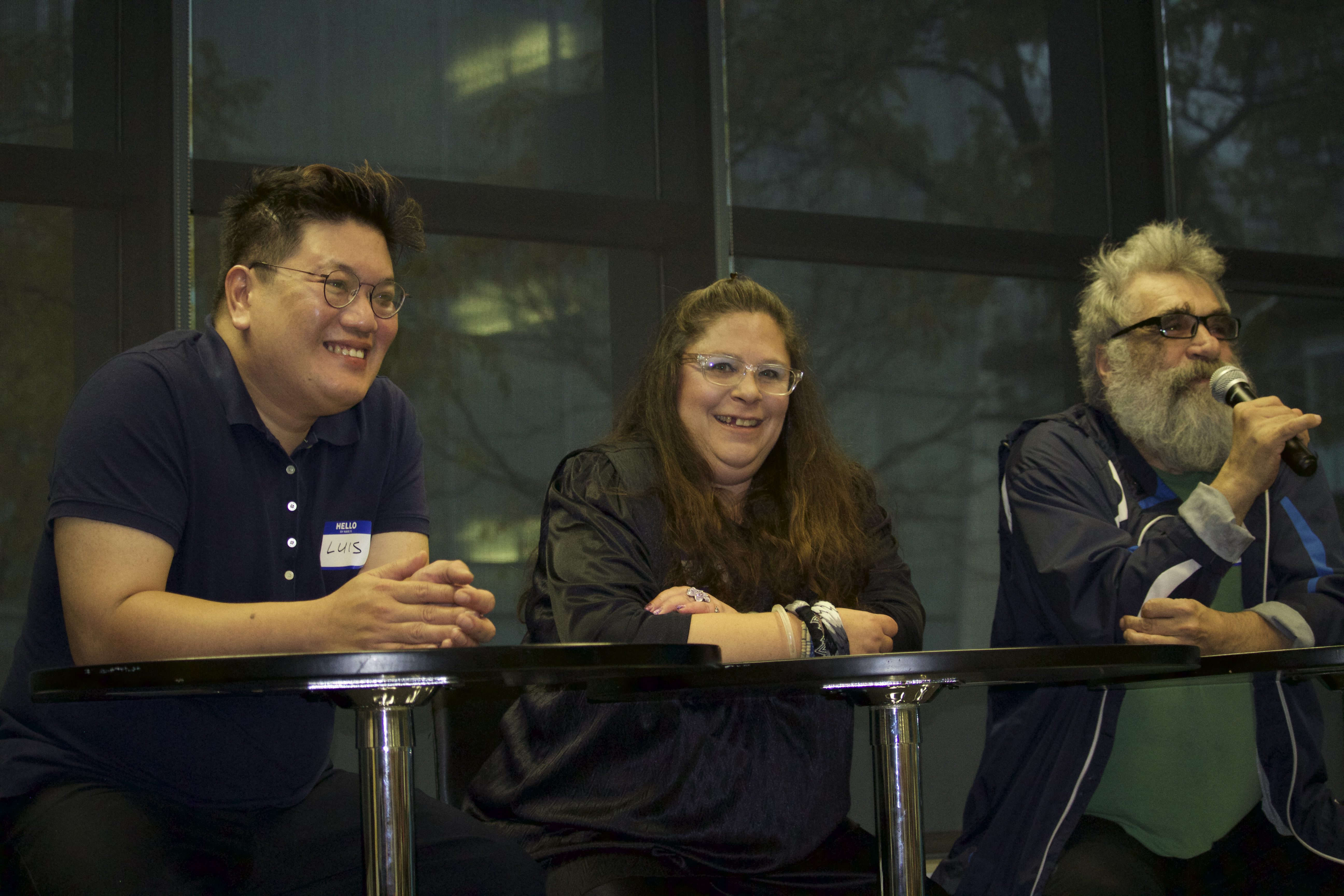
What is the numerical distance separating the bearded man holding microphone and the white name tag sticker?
1.09 metres

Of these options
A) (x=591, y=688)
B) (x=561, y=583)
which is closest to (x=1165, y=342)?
(x=561, y=583)

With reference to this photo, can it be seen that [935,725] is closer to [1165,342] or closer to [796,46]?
[1165,342]

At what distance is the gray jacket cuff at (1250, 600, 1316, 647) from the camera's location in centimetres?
208

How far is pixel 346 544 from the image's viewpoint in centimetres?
195

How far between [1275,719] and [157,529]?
1.83m

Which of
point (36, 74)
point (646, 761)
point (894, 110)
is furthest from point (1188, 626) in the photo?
point (36, 74)

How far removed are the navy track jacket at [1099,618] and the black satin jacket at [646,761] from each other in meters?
0.33

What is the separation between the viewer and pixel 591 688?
1508 mm

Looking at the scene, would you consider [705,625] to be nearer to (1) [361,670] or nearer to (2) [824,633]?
(2) [824,633]

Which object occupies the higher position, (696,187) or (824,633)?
(696,187)

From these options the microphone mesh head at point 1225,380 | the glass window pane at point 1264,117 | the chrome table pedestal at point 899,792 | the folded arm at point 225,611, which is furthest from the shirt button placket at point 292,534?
the glass window pane at point 1264,117

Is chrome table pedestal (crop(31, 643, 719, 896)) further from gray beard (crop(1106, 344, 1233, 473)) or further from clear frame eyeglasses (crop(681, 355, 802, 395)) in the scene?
gray beard (crop(1106, 344, 1233, 473))

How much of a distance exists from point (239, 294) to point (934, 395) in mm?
2724

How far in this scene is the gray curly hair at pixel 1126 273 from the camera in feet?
8.54
